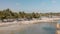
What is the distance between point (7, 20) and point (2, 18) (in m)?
0.31

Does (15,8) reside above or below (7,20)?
above

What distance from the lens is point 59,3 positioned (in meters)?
6.19

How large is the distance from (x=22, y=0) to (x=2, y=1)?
87 centimetres

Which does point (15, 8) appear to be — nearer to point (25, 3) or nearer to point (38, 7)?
point (25, 3)

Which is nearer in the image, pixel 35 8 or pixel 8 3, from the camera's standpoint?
pixel 8 3

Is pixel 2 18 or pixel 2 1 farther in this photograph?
pixel 2 18

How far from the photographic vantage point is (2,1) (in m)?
5.97

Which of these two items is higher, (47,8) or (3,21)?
(47,8)

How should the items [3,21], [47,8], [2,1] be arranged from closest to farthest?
[2,1]
[47,8]
[3,21]

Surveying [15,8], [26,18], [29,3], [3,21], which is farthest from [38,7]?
[26,18]

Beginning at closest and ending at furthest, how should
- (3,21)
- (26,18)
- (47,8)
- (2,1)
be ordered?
1. (2,1)
2. (47,8)
3. (3,21)
4. (26,18)

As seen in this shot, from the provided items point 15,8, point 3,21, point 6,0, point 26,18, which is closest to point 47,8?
point 15,8

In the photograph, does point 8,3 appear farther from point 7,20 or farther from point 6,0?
point 7,20

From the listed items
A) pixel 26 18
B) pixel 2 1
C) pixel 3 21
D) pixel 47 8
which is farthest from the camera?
pixel 26 18
